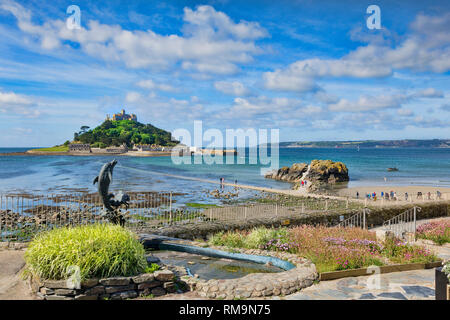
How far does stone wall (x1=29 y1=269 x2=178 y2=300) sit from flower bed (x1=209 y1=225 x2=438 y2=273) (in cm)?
414

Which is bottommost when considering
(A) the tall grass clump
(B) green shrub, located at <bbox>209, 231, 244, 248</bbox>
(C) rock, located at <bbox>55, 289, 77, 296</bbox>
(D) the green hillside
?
(B) green shrub, located at <bbox>209, 231, 244, 248</bbox>

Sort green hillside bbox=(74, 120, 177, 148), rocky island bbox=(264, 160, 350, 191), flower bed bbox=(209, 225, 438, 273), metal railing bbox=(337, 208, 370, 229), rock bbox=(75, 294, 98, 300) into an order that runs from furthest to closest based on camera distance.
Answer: green hillside bbox=(74, 120, 177, 148)
rocky island bbox=(264, 160, 350, 191)
metal railing bbox=(337, 208, 370, 229)
flower bed bbox=(209, 225, 438, 273)
rock bbox=(75, 294, 98, 300)

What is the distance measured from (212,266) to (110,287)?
148 inches

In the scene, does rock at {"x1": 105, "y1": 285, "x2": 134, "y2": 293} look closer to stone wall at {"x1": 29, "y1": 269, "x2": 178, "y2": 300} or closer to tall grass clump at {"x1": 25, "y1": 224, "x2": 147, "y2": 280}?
stone wall at {"x1": 29, "y1": 269, "x2": 178, "y2": 300}

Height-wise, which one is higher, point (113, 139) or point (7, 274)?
point (113, 139)

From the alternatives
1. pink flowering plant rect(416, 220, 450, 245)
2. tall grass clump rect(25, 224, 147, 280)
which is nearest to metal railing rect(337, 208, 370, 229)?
pink flowering plant rect(416, 220, 450, 245)

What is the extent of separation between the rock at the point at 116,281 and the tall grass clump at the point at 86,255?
0.20 m

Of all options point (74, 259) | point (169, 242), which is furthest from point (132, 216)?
Result: point (74, 259)

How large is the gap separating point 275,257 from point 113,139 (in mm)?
180427

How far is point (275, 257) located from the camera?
10.7m

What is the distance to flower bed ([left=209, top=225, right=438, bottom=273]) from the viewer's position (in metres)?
9.58

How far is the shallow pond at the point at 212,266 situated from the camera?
9.58 meters

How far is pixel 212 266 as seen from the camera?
1030cm
